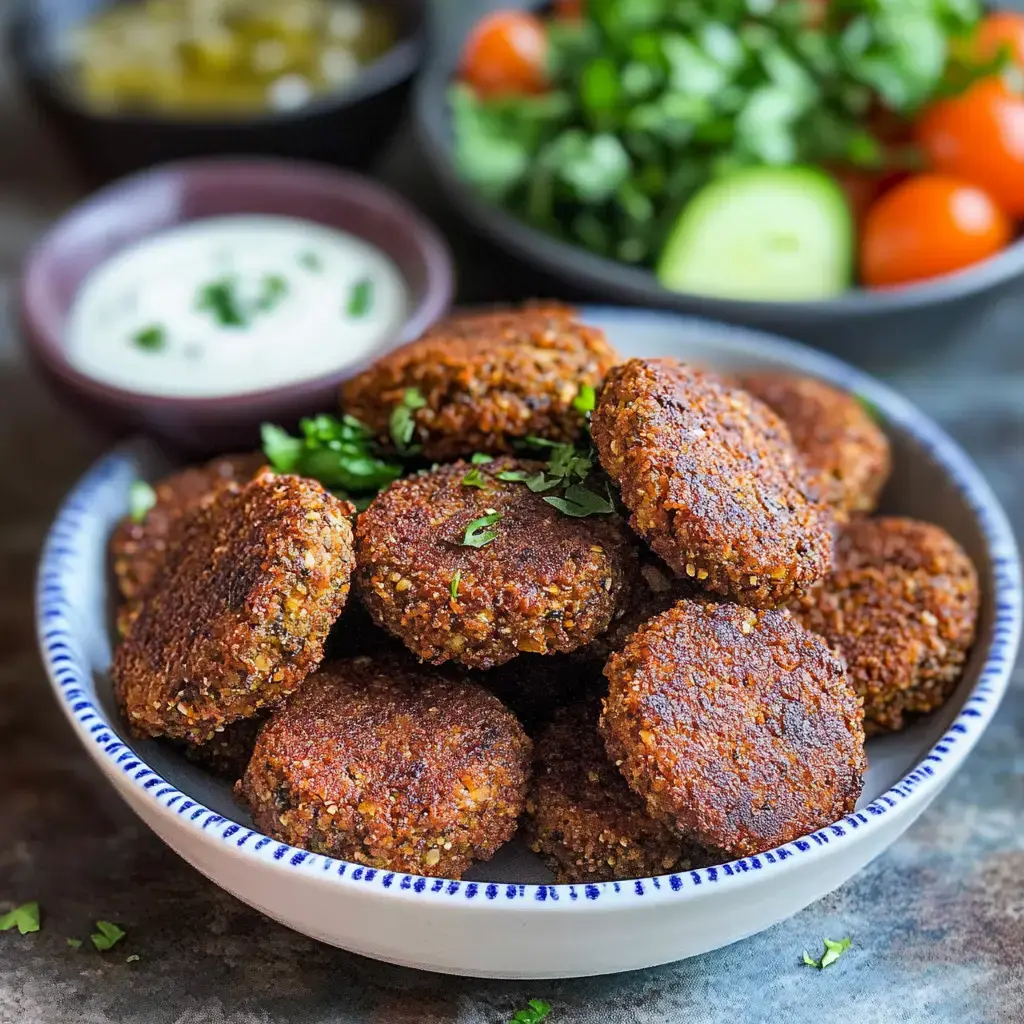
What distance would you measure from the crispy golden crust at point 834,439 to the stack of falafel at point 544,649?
321 millimetres

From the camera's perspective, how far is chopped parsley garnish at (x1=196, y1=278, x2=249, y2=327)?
11.8ft

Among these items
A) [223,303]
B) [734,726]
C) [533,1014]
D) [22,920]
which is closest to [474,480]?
[734,726]

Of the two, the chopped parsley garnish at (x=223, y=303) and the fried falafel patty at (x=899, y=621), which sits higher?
the fried falafel patty at (x=899, y=621)

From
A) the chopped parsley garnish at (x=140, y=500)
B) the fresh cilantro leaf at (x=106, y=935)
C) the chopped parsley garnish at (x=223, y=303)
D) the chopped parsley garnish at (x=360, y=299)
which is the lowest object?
the fresh cilantro leaf at (x=106, y=935)

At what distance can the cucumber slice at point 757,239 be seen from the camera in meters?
3.99

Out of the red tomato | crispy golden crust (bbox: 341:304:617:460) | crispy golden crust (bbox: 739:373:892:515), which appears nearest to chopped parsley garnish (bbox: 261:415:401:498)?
crispy golden crust (bbox: 341:304:617:460)

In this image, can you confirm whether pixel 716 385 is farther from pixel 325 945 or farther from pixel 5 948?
pixel 5 948

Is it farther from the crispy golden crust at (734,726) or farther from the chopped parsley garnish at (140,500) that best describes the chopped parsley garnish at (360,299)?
the crispy golden crust at (734,726)

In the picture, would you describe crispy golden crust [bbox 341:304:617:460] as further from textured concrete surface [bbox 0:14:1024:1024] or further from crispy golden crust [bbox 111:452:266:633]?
textured concrete surface [bbox 0:14:1024:1024]

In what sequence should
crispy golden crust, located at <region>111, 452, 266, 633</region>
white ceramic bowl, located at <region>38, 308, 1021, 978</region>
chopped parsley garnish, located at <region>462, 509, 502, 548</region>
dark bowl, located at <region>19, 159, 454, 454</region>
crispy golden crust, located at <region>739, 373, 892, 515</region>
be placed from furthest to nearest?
1. dark bowl, located at <region>19, 159, 454, 454</region>
2. crispy golden crust, located at <region>739, 373, 892, 515</region>
3. crispy golden crust, located at <region>111, 452, 266, 633</region>
4. chopped parsley garnish, located at <region>462, 509, 502, 548</region>
5. white ceramic bowl, located at <region>38, 308, 1021, 978</region>

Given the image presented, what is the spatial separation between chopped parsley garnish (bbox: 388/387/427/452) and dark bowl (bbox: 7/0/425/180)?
6.96 feet

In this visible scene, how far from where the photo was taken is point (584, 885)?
6.72 feet

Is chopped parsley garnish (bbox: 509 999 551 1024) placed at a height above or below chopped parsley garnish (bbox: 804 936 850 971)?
below

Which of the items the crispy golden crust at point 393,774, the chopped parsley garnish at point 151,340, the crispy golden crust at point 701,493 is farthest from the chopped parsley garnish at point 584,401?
the chopped parsley garnish at point 151,340
